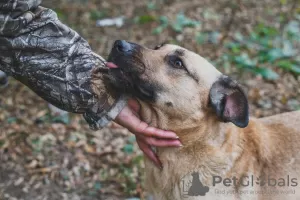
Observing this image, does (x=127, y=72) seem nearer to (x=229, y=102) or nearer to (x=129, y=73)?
(x=129, y=73)

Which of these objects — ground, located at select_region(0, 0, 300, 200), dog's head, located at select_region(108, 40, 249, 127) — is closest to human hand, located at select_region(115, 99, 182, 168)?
dog's head, located at select_region(108, 40, 249, 127)

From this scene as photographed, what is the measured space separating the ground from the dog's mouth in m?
1.44

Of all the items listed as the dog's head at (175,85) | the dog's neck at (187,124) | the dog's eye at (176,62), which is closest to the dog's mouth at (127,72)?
the dog's head at (175,85)

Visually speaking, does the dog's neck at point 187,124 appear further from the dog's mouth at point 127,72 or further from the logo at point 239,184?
the logo at point 239,184

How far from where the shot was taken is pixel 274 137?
364 cm

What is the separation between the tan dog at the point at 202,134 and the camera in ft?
10.8

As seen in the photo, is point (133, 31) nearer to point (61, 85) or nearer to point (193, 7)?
point (193, 7)

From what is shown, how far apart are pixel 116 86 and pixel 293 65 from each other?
3738mm

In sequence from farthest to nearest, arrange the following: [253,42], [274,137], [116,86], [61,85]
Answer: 1. [253,42]
2. [274,137]
3. [116,86]
4. [61,85]

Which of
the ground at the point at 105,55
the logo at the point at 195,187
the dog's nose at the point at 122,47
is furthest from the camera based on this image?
the ground at the point at 105,55

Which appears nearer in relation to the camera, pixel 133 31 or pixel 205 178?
pixel 205 178

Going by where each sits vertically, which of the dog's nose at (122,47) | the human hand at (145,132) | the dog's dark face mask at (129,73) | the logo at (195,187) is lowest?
the logo at (195,187)

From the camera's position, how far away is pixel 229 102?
328 cm

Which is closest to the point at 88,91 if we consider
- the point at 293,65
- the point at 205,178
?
the point at 205,178
